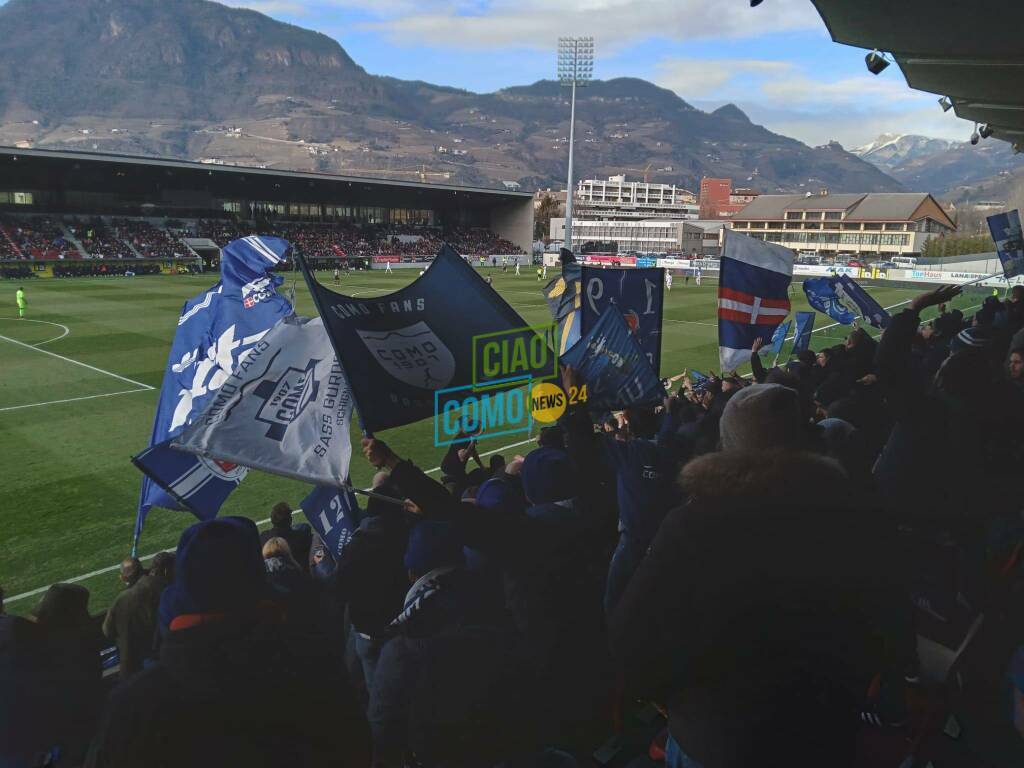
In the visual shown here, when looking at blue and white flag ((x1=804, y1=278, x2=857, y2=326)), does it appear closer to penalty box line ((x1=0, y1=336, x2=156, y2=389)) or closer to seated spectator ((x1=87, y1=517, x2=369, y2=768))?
seated spectator ((x1=87, y1=517, x2=369, y2=768))

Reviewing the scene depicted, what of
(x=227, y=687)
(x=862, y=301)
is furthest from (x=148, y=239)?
(x=227, y=687)

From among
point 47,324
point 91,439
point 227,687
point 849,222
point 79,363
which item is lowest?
point 91,439

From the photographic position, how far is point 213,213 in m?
66.2

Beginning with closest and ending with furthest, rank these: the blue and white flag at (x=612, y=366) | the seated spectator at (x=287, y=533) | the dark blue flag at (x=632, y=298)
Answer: the seated spectator at (x=287, y=533)
the blue and white flag at (x=612, y=366)
the dark blue flag at (x=632, y=298)

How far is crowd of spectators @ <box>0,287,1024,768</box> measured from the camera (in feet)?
5.84

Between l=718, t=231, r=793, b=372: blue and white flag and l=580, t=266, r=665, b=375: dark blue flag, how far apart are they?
94cm

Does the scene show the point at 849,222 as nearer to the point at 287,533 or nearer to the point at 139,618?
the point at 287,533

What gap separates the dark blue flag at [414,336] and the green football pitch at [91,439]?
4942mm

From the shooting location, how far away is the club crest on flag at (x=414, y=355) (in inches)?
179

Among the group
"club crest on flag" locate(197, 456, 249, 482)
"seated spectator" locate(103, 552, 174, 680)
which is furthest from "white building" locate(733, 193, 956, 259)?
"seated spectator" locate(103, 552, 174, 680)

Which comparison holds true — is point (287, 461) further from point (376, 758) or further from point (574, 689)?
point (574, 689)

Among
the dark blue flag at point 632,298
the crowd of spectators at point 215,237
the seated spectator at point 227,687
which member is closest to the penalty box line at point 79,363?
the dark blue flag at point 632,298

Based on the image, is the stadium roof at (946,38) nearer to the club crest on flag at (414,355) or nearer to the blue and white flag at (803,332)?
the blue and white flag at (803,332)

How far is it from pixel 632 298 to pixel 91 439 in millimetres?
10667
